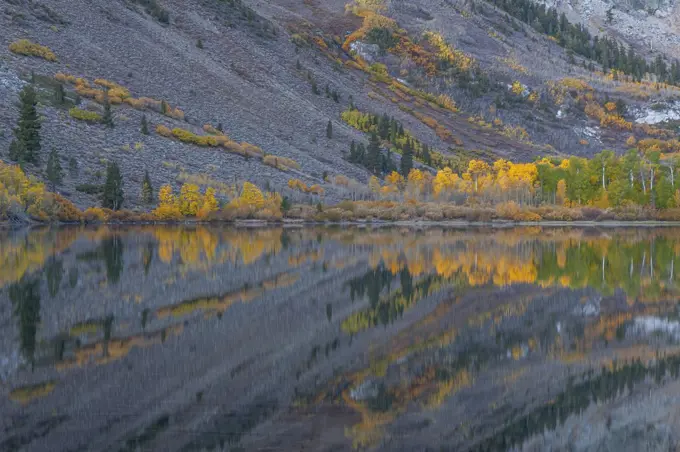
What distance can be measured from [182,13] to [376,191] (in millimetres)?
60207

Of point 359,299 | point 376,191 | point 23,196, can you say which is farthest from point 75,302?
point 376,191

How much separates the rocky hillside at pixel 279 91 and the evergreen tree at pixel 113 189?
1.84m

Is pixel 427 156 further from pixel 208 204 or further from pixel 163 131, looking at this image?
pixel 208 204

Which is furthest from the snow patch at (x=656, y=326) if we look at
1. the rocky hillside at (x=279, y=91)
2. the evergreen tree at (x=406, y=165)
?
the evergreen tree at (x=406, y=165)

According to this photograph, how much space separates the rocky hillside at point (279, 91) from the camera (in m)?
84.9

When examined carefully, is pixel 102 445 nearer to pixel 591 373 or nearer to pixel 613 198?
pixel 591 373

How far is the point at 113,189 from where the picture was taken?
71.4m

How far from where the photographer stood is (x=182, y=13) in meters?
136

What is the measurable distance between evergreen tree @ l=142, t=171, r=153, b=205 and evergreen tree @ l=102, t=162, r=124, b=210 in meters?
2.36

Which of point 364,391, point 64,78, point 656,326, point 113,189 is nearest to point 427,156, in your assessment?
point 64,78

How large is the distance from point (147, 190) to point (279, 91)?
51.4m

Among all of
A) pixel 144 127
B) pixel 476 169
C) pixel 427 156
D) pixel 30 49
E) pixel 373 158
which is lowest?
pixel 476 169

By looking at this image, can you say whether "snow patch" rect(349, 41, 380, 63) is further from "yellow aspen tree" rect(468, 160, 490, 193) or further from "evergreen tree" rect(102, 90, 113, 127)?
"evergreen tree" rect(102, 90, 113, 127)

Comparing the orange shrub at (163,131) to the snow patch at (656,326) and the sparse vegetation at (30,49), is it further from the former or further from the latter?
the snow patch at (656,326)
